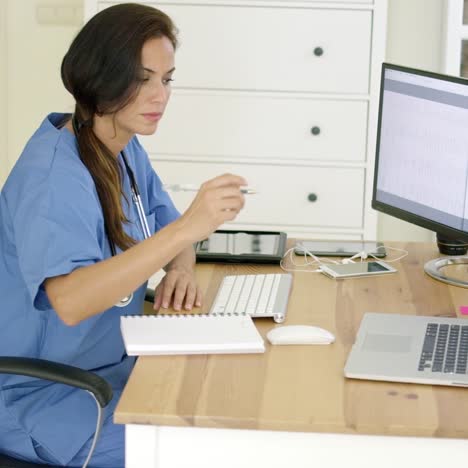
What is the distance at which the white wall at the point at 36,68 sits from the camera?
3885 millimetres

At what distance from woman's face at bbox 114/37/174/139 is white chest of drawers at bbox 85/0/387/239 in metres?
1.55

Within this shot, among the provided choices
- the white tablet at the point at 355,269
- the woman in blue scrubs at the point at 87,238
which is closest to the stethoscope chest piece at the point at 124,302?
the woman in blue scrubs at the point at 87,238

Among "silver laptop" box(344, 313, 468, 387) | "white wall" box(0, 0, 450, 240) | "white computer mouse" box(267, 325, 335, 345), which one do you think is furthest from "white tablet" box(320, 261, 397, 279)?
"white wall" box(0, 0, 450, 240)

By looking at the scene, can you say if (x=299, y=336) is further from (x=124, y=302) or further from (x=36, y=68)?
(x=36, y=68)

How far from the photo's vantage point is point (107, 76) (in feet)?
6.47

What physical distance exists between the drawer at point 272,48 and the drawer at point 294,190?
0.27 m

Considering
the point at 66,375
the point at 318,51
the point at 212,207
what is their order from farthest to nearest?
the point at 318,51, the point at 212,207, the point at 66,375

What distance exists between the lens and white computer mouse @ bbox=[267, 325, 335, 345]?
180cm

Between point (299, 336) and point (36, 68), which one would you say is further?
point (36, 68)

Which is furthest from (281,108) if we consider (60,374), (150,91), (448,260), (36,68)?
(60,374)

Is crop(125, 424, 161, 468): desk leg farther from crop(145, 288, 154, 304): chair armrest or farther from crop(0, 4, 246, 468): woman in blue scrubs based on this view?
crop(145, 288, 154, 304): chair armrest

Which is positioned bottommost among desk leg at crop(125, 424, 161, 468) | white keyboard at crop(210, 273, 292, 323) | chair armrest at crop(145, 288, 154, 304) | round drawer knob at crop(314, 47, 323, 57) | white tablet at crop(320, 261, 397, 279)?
desk leg at crop(125, 424, 161, 468)

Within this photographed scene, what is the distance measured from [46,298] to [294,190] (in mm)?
1906

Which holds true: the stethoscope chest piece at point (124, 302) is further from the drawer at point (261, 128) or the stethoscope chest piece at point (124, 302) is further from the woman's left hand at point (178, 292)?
the drawer at point (261, 128)
